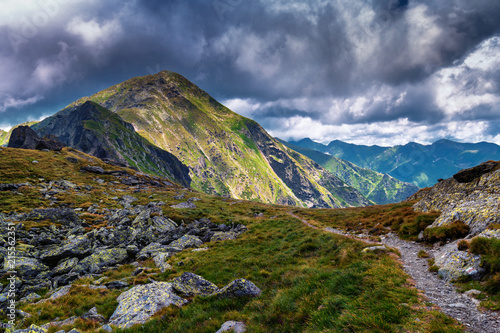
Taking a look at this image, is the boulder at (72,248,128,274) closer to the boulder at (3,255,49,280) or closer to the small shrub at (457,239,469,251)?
the boulder at (3,255,49,280)

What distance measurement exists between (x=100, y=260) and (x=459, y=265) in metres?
27.6

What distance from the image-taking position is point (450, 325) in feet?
18.6

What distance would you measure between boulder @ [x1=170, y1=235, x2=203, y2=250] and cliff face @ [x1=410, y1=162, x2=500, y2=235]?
25359 mm

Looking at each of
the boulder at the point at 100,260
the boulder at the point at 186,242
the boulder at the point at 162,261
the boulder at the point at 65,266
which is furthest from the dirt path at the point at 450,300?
the boulder at the point at 65,266

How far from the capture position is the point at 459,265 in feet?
31.8

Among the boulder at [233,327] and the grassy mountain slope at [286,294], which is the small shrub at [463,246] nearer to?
the grassy mountain slope at [286,294]

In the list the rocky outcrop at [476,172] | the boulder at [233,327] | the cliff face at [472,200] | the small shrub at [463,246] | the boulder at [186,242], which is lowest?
the boulder at [186,242]

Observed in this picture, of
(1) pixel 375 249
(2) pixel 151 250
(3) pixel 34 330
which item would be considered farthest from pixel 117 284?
(1) pixel 375 249

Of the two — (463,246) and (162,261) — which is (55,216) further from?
(463,246)

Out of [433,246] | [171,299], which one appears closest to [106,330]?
[171,299]

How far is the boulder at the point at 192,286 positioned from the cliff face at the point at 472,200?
17282mm

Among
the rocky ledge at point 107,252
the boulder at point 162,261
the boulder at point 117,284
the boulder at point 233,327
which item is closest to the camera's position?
the boulder at point 233,327

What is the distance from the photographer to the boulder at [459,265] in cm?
886

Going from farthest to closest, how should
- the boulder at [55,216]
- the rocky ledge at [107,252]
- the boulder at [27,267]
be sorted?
1. the boulder at [55,216]
2. the boulder at [27,267]
3. the rocky ledge at [107,252]
